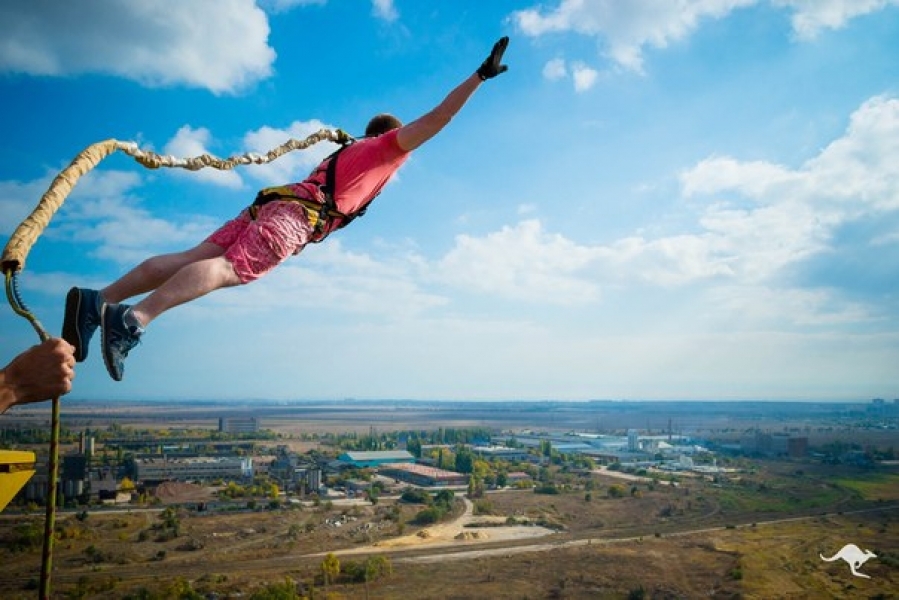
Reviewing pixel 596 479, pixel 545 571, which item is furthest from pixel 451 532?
pixel 596 479

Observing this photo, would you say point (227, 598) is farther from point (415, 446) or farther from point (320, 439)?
point (320, 439)

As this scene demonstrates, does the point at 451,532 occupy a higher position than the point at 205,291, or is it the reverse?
the point at 205,291

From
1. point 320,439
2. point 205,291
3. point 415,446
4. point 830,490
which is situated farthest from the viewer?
point 320,439

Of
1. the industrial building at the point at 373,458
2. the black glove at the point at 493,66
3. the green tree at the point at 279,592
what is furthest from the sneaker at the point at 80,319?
the industrial building at the point at 373,458

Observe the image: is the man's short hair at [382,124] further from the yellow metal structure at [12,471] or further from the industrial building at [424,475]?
the industrial building at [424,475]

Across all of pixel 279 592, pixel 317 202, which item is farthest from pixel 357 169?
pixel 279 592

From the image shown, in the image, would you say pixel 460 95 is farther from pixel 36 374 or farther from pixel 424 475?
pixel 424 475

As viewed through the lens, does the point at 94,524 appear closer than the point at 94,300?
No
